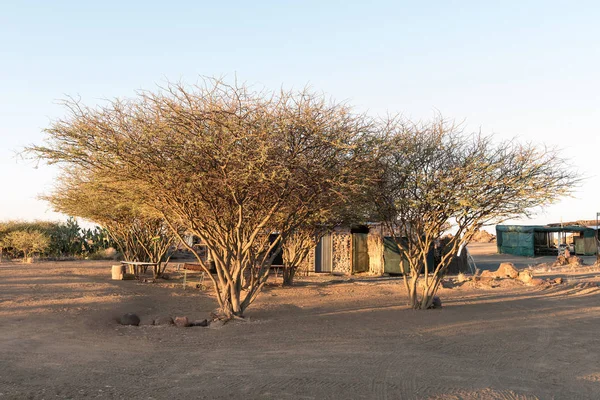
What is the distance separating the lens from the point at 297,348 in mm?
10625

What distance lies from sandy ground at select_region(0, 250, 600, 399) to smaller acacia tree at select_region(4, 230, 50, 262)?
14.6 m

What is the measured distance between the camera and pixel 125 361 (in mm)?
9266

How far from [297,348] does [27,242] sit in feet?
89.7

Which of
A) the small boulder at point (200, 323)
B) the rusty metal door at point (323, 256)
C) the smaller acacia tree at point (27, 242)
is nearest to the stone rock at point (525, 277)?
the rusty metal door at point (323, 256)

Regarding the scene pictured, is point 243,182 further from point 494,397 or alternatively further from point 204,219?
point 494,397

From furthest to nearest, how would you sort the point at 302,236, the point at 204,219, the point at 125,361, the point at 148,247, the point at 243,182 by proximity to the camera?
the point at 148,247
the point at 302,236
the point at 204,219
the point at 243,182
the point at 125,361

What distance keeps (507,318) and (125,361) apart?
10.2 metres

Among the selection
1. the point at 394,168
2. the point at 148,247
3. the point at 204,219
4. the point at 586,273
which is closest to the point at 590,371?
the point at 394,168

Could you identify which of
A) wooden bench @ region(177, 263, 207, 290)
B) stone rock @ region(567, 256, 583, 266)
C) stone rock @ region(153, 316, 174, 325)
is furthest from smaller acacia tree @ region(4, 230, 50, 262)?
stone rock @ region(567, 256, 583, 266)

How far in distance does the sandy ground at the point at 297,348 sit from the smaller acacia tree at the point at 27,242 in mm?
14613

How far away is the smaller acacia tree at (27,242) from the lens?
32812 millimetres

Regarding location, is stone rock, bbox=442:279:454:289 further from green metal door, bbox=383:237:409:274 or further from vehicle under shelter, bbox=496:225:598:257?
vehicle under shelter, bbox=496:225:598:257

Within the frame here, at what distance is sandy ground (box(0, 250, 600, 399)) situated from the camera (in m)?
7.78

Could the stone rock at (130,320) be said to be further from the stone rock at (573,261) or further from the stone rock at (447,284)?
the stone rock at (573,261)
